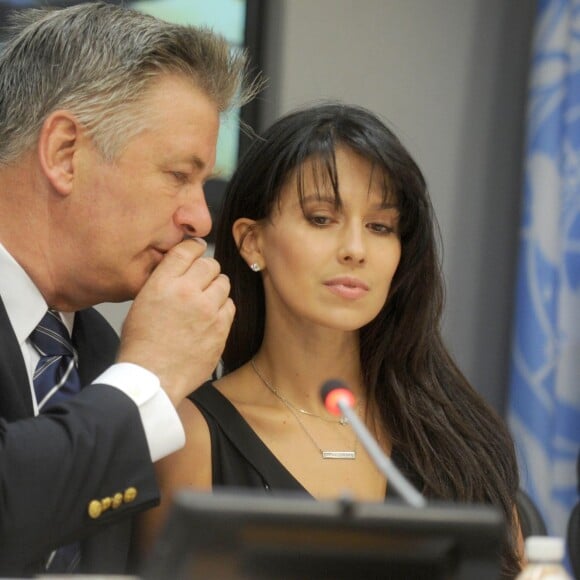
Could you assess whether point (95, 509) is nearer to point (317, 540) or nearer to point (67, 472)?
point (67, 472)

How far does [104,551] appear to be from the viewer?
173cm

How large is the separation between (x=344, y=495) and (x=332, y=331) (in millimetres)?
1075

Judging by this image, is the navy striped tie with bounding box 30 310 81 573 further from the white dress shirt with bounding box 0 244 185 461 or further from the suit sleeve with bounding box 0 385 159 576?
the suit sleeve with bounding box 0 385 159 576

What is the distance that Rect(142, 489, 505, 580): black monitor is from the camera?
959mm

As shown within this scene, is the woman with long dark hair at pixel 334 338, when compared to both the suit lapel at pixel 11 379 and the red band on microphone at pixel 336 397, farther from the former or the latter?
the red band on microphone at pixel 336 397

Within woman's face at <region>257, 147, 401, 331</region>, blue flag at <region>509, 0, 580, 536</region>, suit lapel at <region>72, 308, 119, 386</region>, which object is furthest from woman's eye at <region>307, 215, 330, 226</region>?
blue flag at <region>509, 0, 580, 536</region>

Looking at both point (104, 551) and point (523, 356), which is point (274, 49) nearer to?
point (523, 356)

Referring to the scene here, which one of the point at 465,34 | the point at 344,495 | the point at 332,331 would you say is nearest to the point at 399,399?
the point at 332,331

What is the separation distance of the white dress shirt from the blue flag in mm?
1716

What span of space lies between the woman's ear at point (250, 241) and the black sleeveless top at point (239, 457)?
0.83ft

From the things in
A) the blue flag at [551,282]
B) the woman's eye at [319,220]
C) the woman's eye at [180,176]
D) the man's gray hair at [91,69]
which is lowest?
the blue flag at [551,282]

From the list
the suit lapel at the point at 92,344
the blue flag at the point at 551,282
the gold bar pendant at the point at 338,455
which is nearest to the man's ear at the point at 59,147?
the suit lapel at the point at 92,344

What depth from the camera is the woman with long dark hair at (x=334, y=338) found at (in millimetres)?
1932

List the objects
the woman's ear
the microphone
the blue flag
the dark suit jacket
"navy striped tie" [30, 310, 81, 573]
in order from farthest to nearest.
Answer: the blue flag < the woman's ear < "navy striped tie" [30, 310, 81, 573] < the dark suit jacket < the microphone
